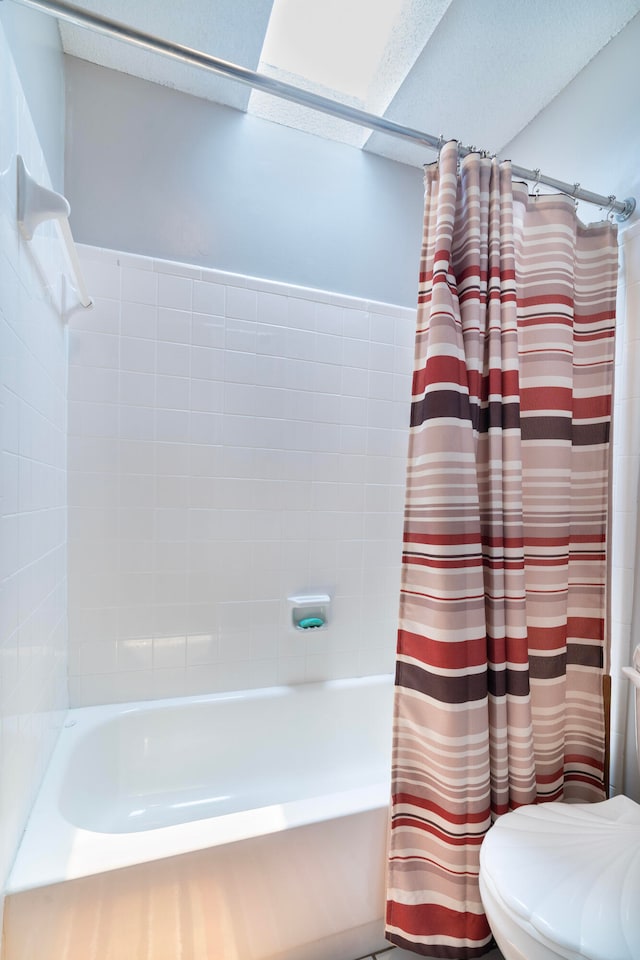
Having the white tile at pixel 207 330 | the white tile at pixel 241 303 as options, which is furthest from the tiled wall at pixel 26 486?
the white tile at pixel 241 303

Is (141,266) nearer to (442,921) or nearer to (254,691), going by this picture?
(254,691)

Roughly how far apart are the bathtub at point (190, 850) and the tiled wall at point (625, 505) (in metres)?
0.73

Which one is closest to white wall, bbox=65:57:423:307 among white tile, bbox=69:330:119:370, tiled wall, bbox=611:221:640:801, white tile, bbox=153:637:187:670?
white tile, bbox=69:330:119:370

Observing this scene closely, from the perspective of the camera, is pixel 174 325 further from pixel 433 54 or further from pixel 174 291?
pixel 433 54

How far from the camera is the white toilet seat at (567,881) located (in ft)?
2.28

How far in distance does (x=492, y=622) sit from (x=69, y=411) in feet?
4.71

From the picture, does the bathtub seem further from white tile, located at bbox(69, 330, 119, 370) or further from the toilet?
white tile, located at bbox(69, 330, 119, 370)

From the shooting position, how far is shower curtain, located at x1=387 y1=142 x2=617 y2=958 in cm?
103

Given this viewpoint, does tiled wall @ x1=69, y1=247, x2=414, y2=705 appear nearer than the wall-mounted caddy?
No

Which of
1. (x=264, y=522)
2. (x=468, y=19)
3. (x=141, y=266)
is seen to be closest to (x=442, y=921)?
(x=264, y=522)

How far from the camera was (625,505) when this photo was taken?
4.23 feet

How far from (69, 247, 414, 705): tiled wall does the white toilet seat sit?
3.08ft

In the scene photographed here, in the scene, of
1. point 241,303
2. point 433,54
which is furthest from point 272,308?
point 433,54

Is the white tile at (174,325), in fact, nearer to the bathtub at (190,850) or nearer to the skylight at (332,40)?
the skylight at (332,40)
